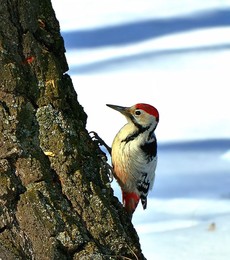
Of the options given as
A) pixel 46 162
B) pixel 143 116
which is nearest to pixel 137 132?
pixel 143 116

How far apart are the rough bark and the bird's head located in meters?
0.87

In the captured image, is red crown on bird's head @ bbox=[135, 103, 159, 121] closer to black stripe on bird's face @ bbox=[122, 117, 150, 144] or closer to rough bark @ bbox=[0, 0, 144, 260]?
black stripe on bird's face @ bbox=[122, 117, 150, 144]

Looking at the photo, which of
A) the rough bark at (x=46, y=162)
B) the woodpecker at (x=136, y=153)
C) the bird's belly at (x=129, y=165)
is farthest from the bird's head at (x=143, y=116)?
the rough bark at (x=46, y=162)

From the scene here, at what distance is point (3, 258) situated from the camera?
2545 mm

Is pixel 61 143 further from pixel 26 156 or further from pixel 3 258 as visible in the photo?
pixel 3 258

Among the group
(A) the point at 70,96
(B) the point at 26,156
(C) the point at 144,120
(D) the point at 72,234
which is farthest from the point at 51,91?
(C) the point at 144,120

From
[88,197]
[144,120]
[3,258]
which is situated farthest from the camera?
[144,120]

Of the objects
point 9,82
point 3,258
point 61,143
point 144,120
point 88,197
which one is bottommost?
point 3,258

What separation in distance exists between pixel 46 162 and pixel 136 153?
1194mm

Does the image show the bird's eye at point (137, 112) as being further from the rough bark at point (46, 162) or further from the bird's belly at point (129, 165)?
the rough bark at point (46, 162)

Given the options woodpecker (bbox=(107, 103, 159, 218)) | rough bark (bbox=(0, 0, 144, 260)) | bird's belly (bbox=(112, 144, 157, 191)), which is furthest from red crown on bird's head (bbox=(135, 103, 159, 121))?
rough bark (bbox=(0, 0, 144, 260))

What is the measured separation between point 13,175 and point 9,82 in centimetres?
35

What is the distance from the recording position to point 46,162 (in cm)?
271

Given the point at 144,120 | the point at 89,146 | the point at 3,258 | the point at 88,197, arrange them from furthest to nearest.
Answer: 1. the point at 144,120
2. the point at 89,146
3. the point at 88,197
4. the point at 3,258
